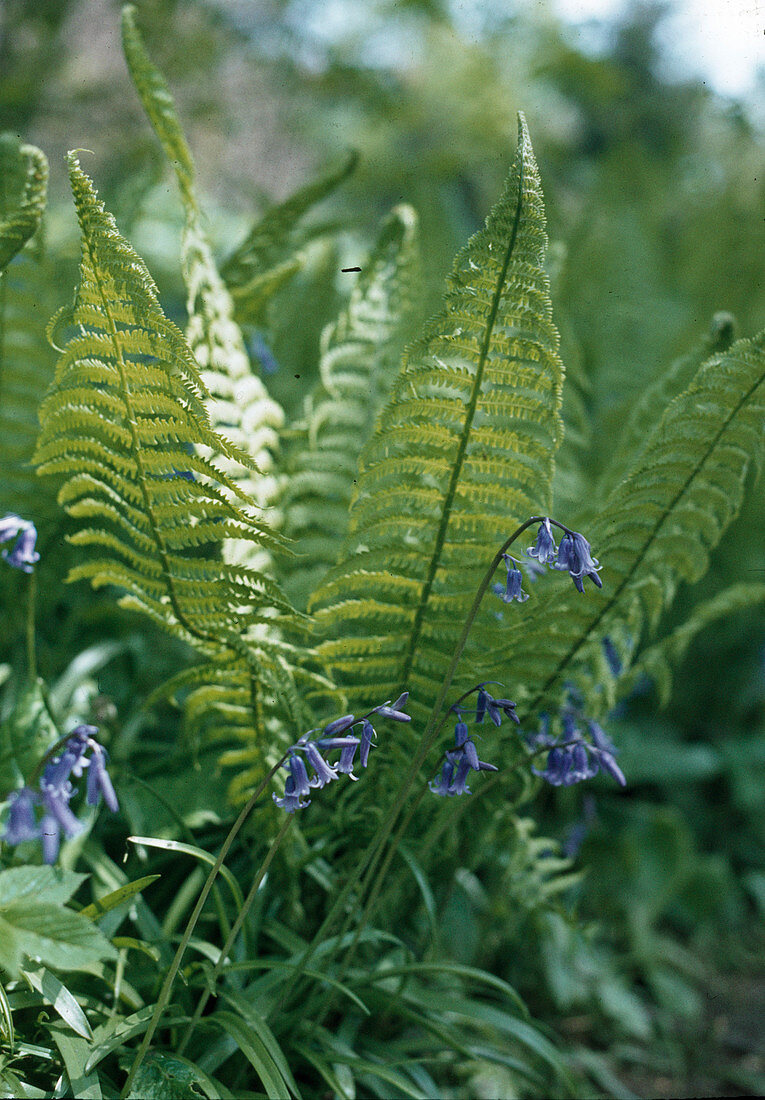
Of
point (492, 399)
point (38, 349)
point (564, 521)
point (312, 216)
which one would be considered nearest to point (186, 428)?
point (492, 399)

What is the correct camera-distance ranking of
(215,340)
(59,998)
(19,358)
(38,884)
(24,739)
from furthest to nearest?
(19,358) → (215,340) → (24,739) → (59,998) → (38,884)

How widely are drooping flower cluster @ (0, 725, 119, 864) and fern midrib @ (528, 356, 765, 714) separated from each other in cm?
73

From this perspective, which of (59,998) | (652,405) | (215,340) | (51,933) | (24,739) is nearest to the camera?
(51,933)

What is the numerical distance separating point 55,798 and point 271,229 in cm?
137

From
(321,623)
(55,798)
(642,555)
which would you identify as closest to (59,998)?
(55,798)

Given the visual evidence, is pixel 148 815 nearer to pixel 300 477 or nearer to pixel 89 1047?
pixel 89 1047

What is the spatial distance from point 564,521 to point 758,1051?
1.71 meters

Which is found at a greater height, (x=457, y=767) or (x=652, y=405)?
(x=652, y=405)

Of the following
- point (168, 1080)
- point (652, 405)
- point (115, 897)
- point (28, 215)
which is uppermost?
point (28, 215)

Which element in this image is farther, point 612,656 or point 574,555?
point 612,656

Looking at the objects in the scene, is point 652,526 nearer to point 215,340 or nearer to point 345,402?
point 345,402

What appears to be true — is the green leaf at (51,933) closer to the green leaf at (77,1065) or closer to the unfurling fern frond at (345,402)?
the green leaf at (77,1065)

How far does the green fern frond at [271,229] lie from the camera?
1829 millimetres

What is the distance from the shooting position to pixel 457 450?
1205 mm
